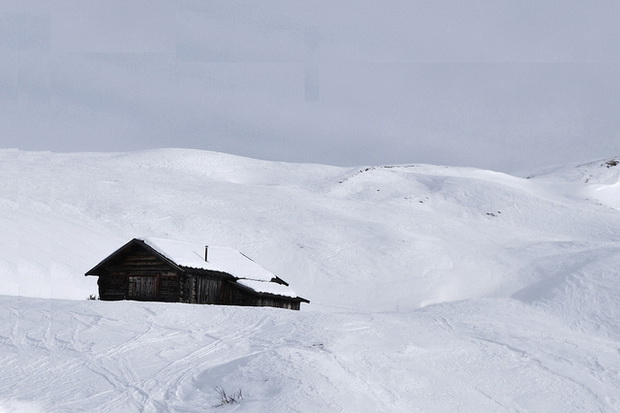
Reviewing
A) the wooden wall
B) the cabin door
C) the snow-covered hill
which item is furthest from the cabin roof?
the snow-covered hill

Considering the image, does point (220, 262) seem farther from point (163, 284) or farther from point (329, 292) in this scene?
point (329, 292)

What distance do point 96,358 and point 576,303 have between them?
22.4 meters

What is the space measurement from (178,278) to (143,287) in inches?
79.8

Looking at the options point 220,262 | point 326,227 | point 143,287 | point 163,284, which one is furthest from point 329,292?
point 143,287

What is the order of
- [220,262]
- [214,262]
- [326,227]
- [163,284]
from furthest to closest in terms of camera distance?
[326,227], [220,262], [214,262], [163,284]

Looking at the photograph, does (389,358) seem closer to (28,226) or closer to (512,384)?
(512,384)

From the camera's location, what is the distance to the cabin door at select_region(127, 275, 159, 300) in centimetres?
2962

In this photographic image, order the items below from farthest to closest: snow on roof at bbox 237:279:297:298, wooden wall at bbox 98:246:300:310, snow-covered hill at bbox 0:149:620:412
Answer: snow on roof at bbox 237:279:297:298, wooden wall at bbox 98:246:300:310, snow-covered hill at bbox 0:149:620:412

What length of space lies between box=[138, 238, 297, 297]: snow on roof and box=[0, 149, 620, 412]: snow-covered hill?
539cm

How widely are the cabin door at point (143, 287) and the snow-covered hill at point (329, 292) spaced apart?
7239 millimetres

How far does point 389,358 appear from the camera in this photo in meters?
13.2

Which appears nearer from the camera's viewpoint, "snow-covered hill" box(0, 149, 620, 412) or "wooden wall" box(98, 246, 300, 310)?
"snow-covered hill" box(0, 149, 620, 412)

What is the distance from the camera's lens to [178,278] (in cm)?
2914

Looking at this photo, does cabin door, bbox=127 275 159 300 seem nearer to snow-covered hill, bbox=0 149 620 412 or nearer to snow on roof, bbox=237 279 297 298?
snow on roof, bbox=237 279 297 298
